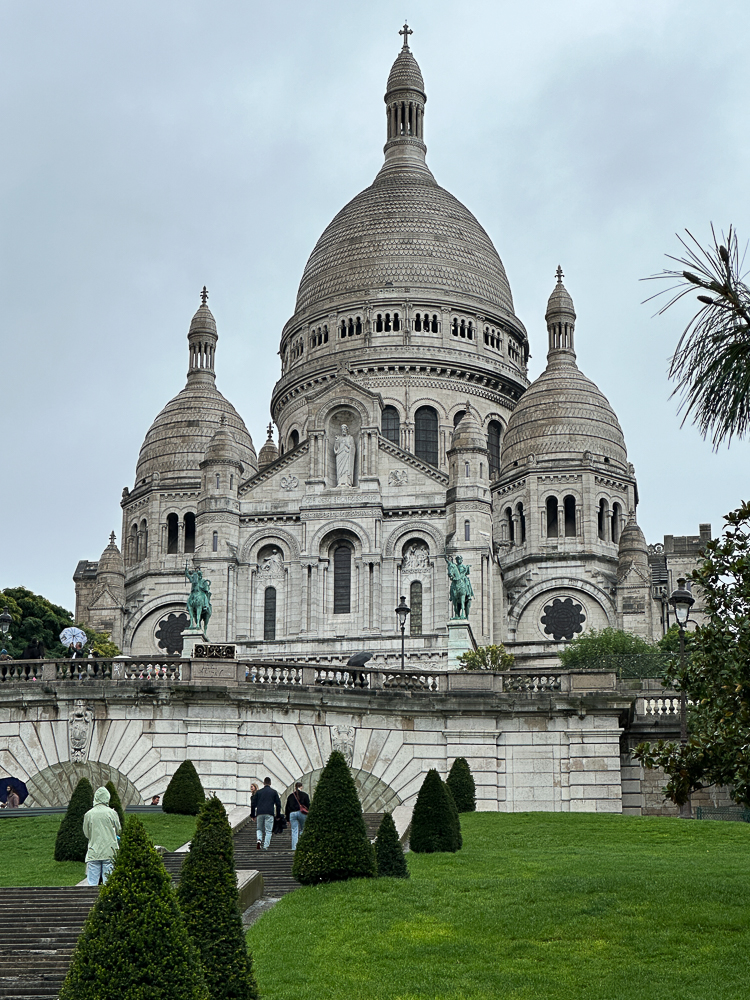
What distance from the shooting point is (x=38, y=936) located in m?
20.0

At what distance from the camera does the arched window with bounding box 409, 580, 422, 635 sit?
75.3 m

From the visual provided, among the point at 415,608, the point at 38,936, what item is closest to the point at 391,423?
the point at 415,608

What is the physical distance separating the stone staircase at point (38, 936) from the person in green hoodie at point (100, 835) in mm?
311

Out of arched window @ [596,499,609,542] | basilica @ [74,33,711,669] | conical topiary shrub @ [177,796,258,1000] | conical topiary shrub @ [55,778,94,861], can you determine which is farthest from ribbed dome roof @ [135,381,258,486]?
conical topiary shrub @ [177,796,258,1000]

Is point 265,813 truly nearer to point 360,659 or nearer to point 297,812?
point 297,812

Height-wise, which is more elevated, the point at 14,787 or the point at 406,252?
the point at 406,252

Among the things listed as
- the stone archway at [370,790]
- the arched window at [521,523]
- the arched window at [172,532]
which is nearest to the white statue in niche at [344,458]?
the arched window at [521,523]

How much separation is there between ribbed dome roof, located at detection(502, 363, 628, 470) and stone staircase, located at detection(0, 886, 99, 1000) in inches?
2542

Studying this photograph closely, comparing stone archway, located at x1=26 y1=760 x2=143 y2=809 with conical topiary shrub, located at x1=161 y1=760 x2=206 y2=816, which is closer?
conical topiary shrub, located at x1=161 y1=760 x2=206 y2=816

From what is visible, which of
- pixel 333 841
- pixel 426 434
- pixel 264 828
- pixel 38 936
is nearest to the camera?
pixel 38 936

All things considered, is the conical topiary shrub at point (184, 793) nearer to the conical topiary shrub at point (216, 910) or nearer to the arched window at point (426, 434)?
the conical topiary shrub at point (216, 910)

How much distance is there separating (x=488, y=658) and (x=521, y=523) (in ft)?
54.6

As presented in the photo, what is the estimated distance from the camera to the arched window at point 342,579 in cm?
7738

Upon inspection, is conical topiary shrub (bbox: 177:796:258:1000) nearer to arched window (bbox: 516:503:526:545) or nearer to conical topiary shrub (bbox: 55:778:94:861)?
conical topiary shrub (bbox: 55:778:94:861)
